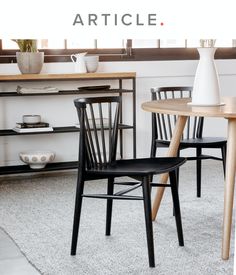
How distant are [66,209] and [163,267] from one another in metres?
1.14

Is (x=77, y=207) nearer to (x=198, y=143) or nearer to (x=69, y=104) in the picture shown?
(x=198, y=143)

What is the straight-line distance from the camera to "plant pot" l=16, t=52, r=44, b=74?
3.74 meters

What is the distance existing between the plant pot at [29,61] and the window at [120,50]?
240 millimetres

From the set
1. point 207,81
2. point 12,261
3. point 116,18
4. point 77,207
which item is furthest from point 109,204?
point 116,18

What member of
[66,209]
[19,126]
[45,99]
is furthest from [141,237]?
[45,99]

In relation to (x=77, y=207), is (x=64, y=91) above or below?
above

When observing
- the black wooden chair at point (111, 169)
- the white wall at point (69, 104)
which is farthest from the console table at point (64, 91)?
the black wooden chair at point (111, 169)

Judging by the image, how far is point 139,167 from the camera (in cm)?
211

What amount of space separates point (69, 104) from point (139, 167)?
220 centimetres

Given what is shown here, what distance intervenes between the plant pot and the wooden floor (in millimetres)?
1659

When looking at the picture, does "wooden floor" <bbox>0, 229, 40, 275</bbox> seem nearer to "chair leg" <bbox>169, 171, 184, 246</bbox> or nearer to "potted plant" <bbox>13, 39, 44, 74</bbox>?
"chair leg" <bbox>169, 171, 184, 246</bbox>

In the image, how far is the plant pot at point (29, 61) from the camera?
374 centimetres

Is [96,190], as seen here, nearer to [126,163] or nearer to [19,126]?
[19,126]

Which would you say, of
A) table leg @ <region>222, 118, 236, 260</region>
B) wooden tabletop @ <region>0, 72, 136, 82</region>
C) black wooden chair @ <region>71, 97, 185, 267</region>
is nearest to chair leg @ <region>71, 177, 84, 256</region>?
black wooden chair @ <region>71, 97, 185, 267</region>
